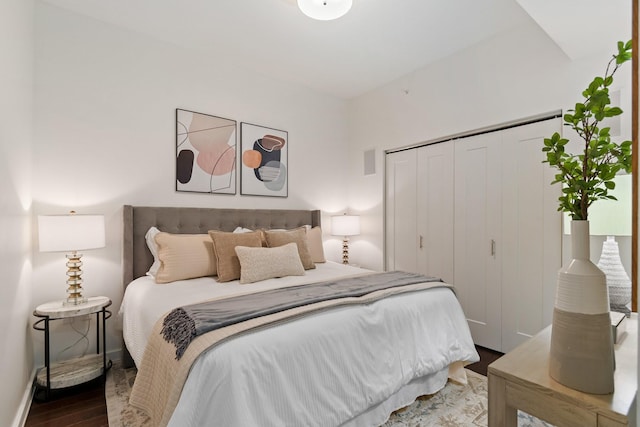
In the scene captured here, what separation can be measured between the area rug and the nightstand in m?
0.18

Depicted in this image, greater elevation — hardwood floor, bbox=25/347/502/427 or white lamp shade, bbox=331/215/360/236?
white lamp shade, bbox=331/215/360/236

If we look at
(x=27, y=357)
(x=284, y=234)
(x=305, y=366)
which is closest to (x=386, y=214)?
(x=284, y=234)

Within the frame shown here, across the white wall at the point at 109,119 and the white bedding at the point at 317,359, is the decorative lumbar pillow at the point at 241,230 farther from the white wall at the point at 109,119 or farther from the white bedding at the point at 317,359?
the white bedding at the point at 317,359

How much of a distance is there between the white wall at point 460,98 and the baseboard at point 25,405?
3340 mm

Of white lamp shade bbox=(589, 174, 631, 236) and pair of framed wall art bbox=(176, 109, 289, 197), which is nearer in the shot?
white lamp shade bbox=(589, 174, 631, 236)

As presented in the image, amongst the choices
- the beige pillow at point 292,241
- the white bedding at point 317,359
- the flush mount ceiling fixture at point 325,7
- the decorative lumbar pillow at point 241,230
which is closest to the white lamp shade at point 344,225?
the beige pillow at point 292,241

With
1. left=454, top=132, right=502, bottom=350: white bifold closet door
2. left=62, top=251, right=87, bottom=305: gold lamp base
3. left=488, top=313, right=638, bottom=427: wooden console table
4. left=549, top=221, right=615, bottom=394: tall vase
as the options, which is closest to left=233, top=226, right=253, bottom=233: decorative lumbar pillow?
left=62, top=251, right=87, bottom=305: gold lamp base

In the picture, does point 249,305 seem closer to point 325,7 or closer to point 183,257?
point 183,257

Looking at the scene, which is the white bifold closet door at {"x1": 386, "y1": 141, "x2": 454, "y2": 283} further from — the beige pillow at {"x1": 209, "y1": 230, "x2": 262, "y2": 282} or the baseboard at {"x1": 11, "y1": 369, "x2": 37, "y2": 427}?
the baseboard at {"x1": 11, "y1": 369, "x2": 37, "y2": 427}

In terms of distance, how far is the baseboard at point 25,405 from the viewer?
1820 mm

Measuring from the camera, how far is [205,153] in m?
3.26

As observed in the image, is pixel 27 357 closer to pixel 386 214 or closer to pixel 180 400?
pixel 180 400

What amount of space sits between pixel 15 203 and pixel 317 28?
8.36ft

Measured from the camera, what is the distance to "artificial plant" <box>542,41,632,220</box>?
2.96 feet
